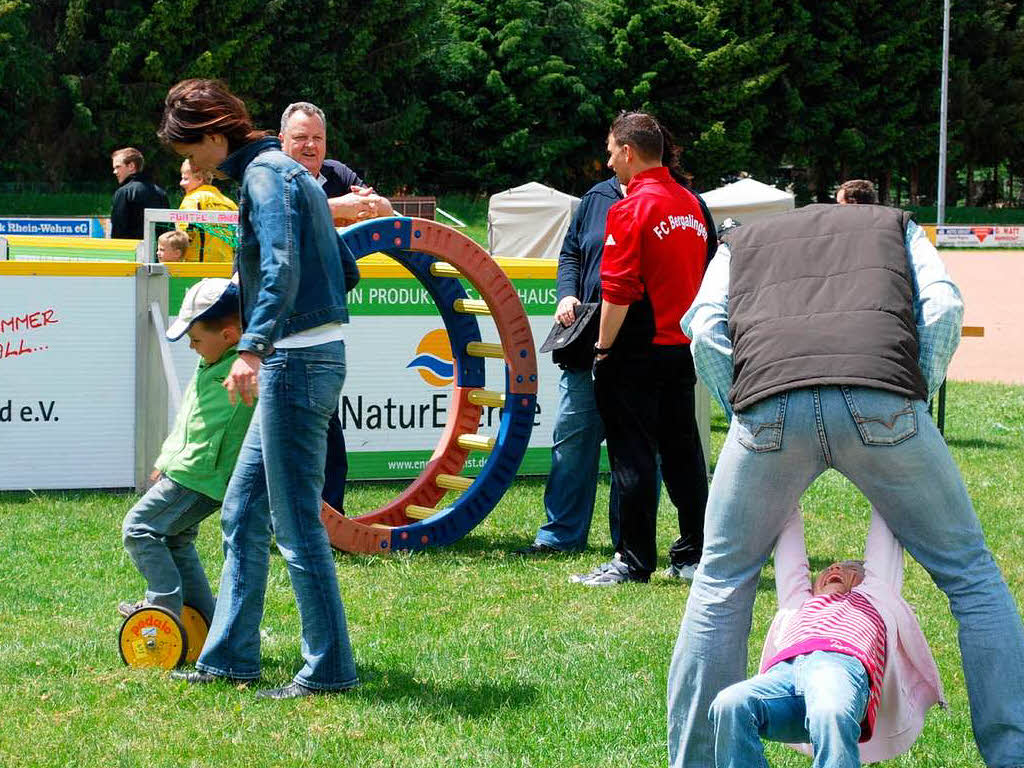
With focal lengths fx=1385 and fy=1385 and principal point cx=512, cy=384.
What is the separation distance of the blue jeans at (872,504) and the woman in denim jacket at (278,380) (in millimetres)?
1230

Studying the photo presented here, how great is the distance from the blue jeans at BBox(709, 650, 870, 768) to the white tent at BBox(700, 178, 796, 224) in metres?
15.5

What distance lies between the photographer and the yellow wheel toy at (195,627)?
176 inches

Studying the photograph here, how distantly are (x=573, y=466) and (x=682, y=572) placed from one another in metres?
0.77

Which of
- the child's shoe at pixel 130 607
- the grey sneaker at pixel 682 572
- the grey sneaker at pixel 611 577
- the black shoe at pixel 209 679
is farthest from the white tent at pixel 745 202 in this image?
the black shoe at pixel 209 679

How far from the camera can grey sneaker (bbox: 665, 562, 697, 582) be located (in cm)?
583

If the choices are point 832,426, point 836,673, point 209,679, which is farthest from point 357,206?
point 836,673

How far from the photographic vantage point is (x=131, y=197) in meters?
11.4

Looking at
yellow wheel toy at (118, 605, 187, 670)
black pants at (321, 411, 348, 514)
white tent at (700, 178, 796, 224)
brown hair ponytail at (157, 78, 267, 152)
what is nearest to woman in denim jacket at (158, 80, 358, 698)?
brown hair ponytail at (157, 78, 267, 152)

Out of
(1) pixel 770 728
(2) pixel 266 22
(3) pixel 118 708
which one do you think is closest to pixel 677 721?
(1) pixel 770 728

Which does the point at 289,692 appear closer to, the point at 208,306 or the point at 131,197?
the point at 208,306

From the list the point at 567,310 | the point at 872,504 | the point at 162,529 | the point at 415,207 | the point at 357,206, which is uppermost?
the point at 415,207

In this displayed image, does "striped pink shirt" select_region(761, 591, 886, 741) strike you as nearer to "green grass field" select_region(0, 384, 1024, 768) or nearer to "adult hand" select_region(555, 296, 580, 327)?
"green grass field" select_region(0, 384, 1024, 768)

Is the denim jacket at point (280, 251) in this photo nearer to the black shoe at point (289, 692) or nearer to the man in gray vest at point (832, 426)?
the black shoe at point (289, 692)

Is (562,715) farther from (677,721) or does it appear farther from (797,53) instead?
(797,53)
